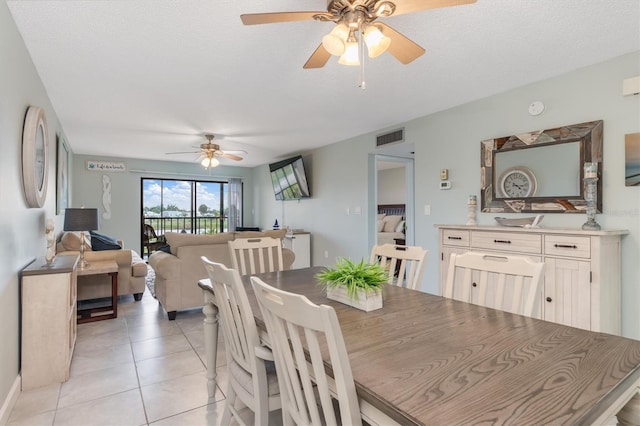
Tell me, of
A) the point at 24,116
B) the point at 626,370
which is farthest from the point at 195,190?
the point at 626,370

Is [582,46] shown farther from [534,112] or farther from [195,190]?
[195,190]

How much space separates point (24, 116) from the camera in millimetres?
2244

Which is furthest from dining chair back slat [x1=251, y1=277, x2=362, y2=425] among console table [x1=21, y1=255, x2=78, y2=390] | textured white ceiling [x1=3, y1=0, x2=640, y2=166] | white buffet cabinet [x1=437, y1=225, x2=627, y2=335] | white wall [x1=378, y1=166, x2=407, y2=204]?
white wall [x1=378, y1=166, x2=407, y2=204]

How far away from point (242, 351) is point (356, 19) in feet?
5.19

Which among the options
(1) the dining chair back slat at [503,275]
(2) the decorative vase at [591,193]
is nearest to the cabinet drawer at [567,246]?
(2) the decorative vase at [591,193]

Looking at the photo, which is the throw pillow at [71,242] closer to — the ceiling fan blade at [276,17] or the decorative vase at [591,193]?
the ceiling fan blade at [276,17]

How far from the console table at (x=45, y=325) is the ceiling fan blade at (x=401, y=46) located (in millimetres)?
2476

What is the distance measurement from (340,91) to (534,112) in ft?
5.62

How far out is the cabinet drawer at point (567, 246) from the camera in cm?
225

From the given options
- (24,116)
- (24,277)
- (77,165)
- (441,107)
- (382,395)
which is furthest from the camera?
(77,165)

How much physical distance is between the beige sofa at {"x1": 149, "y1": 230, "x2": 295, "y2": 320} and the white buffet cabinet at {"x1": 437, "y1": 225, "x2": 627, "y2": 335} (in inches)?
101

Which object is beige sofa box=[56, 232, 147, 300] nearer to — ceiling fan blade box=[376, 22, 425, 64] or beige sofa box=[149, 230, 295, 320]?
beige sofa box=[149, 230, 295, 320]

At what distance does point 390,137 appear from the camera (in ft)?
14.2

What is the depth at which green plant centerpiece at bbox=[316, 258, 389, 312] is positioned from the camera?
1.42 metres
